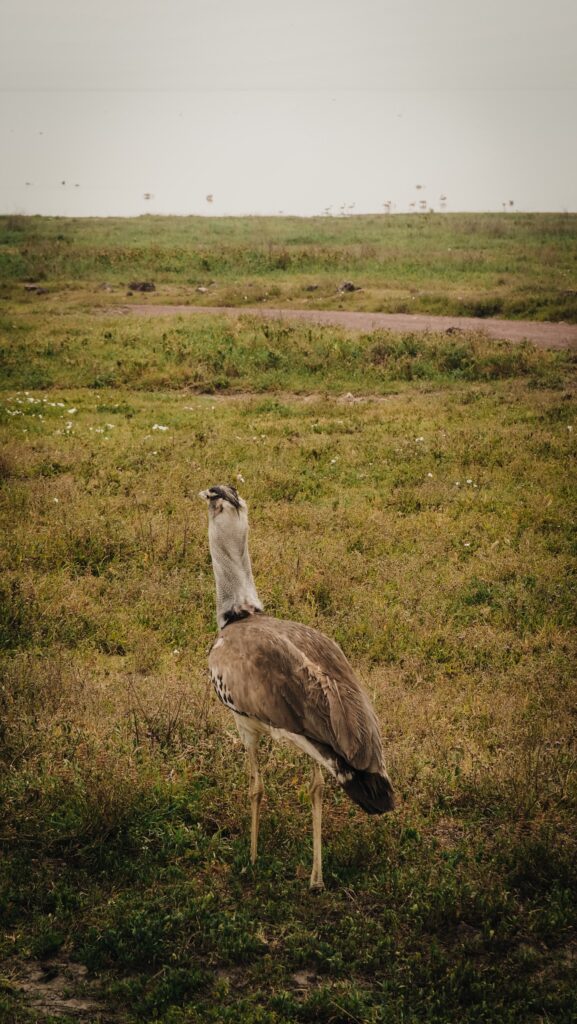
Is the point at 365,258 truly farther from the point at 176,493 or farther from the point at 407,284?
the point at 176,493

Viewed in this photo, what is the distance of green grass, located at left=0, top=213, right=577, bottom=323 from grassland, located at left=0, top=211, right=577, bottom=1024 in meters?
12.2

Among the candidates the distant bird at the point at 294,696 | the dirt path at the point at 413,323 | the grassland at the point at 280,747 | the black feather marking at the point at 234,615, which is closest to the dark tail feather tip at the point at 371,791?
the distant bird at the point at 294,696

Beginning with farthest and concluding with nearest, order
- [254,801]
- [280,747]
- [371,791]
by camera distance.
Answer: [280,747] → [254,801] → [371,791]

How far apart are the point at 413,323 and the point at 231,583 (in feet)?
62.3

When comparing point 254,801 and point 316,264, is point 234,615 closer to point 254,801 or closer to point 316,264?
point 254,801

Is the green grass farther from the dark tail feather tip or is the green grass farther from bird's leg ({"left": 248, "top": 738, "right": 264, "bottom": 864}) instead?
the dark tail feather tip

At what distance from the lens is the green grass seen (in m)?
27.1

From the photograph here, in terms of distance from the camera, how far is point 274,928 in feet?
14.4

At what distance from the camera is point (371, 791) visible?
4387 mm

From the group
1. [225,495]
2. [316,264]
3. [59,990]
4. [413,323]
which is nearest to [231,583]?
[225,495]

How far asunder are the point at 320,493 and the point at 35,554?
4.10 m

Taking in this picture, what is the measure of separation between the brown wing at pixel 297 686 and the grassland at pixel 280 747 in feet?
2.81

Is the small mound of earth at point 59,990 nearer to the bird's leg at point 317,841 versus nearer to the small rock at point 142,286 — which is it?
the bird's leg at point 317,841

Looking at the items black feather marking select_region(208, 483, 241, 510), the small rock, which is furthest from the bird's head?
the small rock
